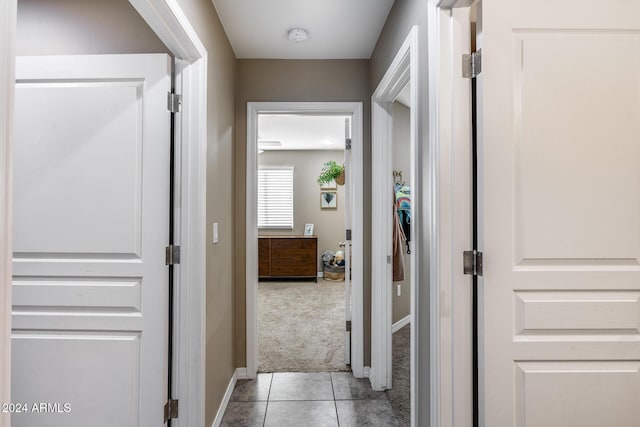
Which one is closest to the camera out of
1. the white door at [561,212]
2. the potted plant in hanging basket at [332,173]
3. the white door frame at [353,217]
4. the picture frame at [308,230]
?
the white door at [561,212]

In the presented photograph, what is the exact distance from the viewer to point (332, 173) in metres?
5.94

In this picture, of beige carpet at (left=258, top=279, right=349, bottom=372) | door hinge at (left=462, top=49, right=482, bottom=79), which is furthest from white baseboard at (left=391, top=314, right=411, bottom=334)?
door hinge at (left=462, top=49, right=482, bottom=79)

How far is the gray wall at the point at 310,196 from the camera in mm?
6438

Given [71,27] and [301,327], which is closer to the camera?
[71,27]

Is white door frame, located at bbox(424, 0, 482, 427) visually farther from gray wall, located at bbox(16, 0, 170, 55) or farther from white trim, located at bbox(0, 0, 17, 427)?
gray wall, located at bbox(16, 0, 170, 55)

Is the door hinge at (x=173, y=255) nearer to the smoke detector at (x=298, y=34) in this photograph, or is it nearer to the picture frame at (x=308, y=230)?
the smoke detector at (x=298, y=34)

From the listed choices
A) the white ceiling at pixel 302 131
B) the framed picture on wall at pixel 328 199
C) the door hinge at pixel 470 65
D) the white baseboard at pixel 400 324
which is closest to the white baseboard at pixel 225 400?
the white baseboard at pixel 400 324

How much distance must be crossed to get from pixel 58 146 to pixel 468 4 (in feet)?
5.76

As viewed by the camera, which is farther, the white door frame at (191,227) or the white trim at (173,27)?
the white door frame at (191,227)

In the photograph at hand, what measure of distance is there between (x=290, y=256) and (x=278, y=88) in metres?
3.76

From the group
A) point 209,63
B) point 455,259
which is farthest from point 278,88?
point 455,259

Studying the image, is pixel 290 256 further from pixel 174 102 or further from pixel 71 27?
pixel 71 27

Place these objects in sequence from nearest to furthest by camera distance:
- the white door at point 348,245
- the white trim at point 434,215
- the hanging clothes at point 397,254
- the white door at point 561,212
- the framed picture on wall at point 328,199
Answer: the white door at point 561,212 < the white trim at point 434,215 < the white door at point 348,245 < the hanging clothes at point 397,254 < the framed picture on wall at point 328,199

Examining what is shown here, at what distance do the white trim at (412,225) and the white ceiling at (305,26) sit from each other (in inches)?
14.4
